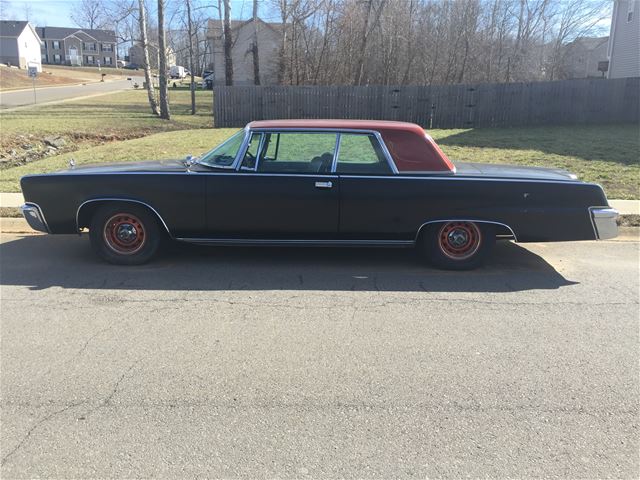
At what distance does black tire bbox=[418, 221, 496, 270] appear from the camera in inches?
227

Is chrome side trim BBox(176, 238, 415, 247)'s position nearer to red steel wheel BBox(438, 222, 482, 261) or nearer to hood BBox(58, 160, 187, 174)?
red steel wheel BBox(438, 222, 482, 261)

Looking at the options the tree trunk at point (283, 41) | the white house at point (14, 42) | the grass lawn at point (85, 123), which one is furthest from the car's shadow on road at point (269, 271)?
the white house at point (14, 42)

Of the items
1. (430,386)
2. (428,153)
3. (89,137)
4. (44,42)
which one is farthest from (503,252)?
(44,42)

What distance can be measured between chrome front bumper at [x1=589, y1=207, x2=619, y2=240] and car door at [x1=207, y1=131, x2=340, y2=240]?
8.71 feet

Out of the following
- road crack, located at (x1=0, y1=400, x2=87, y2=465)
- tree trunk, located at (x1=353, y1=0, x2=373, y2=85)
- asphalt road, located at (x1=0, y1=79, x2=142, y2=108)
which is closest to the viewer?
road crack, located at (x1=0, y1=400, x2=87, y2=465)

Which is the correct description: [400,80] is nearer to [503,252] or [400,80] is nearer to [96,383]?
[503,252]

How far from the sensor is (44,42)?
119 m

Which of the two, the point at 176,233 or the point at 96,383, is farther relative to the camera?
the point at 176,233

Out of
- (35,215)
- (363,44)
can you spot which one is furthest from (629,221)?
(363,44)

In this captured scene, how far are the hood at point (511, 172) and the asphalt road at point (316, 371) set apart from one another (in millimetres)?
1007

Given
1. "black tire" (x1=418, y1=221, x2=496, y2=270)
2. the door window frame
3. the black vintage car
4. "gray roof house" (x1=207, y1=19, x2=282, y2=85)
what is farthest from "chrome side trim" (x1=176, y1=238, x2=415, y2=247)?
"gray roof house" (x1=207, y1=19, x2=282, y2=85)

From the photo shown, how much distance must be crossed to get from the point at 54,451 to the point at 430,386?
217cm

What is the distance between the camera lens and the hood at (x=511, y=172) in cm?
579

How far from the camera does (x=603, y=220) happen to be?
18.4 feet
